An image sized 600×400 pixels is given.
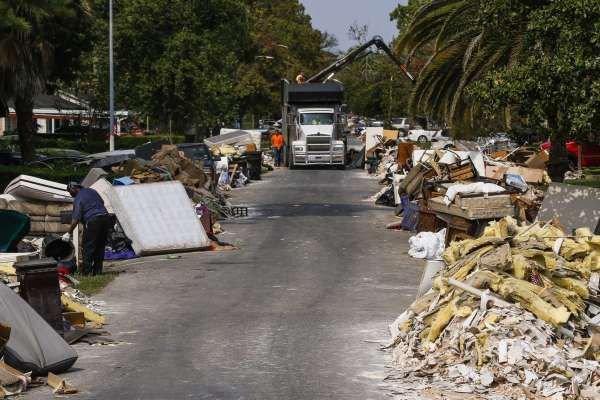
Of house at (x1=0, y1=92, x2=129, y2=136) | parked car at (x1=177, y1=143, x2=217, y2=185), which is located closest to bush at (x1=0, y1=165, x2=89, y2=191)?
parked car at (x1=177, y1=143, x2=217, y2=185)

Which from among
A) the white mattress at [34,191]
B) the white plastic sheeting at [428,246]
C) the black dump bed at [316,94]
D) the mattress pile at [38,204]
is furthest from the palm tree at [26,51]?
the black dump bed at [316,94]

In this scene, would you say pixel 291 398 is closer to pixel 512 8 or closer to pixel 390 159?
pixel 512 8

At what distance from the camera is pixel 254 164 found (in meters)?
45.8

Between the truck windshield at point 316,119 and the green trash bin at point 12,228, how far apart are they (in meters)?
32.9

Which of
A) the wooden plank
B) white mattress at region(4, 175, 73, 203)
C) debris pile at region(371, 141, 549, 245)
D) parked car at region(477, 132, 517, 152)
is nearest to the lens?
the wooden plank

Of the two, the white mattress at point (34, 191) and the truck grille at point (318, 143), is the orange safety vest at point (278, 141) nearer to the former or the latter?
the truck grille at point (318, 143)

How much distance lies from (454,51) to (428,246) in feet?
17.9

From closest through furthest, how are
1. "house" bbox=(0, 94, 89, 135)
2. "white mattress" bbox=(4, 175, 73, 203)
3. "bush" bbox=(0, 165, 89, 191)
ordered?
"white mattress" bbox=(4, 175, 73, 203)
"bush" bbox=(0, 165, 89, 191)
"house" bbox=(0, 94, 89, 135)

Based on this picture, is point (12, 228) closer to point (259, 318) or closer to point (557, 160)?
point (259, 318)

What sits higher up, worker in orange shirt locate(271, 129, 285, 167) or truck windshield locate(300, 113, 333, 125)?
truck windshield locate(300, 113, 333, 125)

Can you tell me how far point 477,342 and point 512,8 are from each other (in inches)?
431

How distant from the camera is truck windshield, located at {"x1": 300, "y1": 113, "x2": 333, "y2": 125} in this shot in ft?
170

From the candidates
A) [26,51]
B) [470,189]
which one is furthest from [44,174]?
[470,189]

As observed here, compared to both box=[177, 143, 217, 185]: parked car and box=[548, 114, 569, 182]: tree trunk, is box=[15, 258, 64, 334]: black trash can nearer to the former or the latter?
box=[548, 114, 569, 182]: tree trunk
